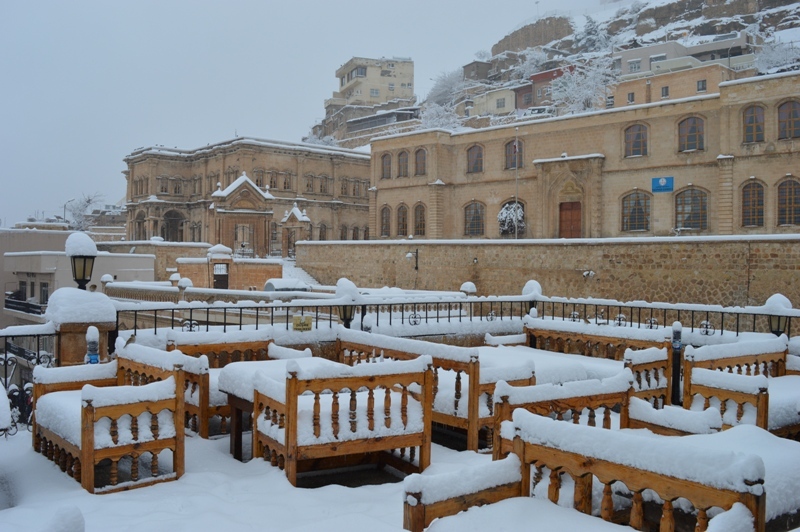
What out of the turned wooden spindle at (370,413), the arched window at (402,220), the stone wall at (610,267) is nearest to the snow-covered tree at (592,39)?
the arched window at (402,220)

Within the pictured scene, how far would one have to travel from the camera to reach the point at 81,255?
29.3 ft

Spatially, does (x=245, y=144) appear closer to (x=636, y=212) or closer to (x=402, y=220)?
(x=402, y=220)

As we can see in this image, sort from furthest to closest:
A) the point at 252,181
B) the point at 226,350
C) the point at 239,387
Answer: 1. the point at 252,181
2. the point at 226,350
3. the point at 239,387

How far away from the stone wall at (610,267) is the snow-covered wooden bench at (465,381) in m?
17.7

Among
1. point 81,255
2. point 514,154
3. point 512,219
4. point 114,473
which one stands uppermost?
point 514,154

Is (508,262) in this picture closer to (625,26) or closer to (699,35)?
(699,35)

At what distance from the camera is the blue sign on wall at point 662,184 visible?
3080 centimetres

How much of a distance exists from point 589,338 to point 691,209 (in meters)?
22.5

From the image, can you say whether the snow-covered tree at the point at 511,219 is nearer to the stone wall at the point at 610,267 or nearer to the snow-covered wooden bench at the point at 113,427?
the stone wall at the point at 610,267

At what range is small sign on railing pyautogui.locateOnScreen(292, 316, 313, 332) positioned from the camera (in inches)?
400

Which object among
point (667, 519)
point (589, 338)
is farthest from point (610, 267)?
point (667, 519)

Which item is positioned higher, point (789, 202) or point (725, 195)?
point (725, 195)

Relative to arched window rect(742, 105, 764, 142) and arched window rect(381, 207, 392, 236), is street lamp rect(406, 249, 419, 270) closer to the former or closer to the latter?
arched window rect(381, 207, 392, 236)

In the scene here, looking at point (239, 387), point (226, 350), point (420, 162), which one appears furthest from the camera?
point (420, 162)
